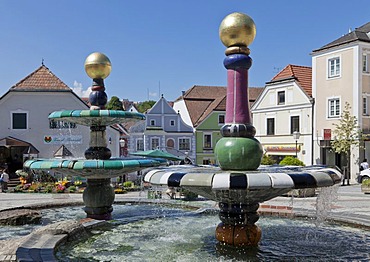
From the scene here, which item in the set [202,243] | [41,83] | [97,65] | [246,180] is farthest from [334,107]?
[246,180]

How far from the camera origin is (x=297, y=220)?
10.9 m

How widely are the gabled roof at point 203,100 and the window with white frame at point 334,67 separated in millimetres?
17136

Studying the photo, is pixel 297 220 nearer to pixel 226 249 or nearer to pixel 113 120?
pixel 226 249

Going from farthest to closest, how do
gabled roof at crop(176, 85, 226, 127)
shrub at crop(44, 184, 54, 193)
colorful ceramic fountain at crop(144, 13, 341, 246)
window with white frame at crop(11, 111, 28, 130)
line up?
gabled roof at crop(176, 85, 226, 127)
window with white frame at crop(11, 111, 28, 130)
shrub at crop(44, 184, 54, 193)
colorful ceramic fountain at crop(144, 13, 341, 246)

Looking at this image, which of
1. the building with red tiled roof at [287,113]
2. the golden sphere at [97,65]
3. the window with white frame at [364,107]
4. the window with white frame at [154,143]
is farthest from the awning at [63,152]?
the golden sphere at [97,65]

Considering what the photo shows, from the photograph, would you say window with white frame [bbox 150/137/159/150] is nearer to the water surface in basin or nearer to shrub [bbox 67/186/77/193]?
shrub [bbox 67/186/77/193]

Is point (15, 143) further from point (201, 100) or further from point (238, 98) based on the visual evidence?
point (238, 98)

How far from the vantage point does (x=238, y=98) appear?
7051mm

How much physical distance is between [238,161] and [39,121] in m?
33.1

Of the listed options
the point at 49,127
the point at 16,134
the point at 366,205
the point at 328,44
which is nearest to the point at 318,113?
the point at 328,44

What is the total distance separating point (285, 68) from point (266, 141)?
283 inches

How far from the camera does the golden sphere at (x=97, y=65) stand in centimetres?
1144

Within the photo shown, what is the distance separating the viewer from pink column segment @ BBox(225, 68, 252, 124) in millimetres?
7031

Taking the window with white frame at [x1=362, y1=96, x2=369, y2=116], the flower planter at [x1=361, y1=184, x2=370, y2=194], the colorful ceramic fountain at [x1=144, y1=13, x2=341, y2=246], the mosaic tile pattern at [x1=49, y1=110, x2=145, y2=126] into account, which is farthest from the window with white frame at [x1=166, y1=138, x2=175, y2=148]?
the colorful ceramic fountain at [x1=144, y1=13, x2=341, y2=246]
